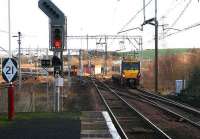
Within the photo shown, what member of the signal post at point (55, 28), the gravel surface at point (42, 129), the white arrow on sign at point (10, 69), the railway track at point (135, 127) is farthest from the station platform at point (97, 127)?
the signal post at point (55, 28)

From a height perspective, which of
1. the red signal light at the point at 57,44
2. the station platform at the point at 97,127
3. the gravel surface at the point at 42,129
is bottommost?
the station platform at the point at 97,127

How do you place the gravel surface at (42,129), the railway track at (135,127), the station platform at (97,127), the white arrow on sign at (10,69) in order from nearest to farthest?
the gravel surface at (42,129), the station platform at (97,127), the railway track at (135,127), the white arrow on sign at (10,69)

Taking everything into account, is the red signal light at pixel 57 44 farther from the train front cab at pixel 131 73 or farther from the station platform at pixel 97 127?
the train front cab at pixel 131 73

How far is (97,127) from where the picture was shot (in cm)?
1906

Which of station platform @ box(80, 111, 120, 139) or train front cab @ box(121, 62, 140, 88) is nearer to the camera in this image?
station platform @ box(80, 111, 120, 139)

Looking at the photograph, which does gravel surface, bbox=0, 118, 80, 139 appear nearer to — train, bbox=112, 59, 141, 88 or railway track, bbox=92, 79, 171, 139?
railway track, bbox=92, 79, 171, 139

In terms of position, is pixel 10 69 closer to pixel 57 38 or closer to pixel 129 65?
pixel 57 38

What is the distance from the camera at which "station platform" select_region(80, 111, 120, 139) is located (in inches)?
654

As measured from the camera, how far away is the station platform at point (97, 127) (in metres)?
16.6

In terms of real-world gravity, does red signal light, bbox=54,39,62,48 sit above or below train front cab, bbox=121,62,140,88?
above

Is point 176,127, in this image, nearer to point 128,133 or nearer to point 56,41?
point 128,133

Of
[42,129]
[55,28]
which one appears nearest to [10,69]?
[42,129]

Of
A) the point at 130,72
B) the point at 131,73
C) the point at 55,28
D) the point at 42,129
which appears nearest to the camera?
the point at 42,129

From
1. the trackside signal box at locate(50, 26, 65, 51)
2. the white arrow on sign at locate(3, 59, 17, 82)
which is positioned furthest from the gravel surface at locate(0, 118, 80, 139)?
the trackside signal box at locate(50, 26, 65, 51)
